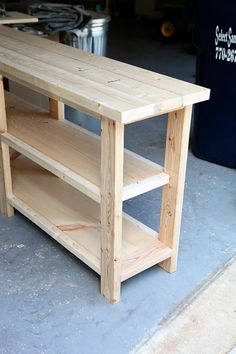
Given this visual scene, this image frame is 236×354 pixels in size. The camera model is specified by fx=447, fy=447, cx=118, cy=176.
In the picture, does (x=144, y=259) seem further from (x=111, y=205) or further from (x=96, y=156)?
(x=96, y=156)

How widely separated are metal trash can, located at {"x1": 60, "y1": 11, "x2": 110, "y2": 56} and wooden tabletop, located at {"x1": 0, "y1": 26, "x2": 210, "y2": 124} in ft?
6.39

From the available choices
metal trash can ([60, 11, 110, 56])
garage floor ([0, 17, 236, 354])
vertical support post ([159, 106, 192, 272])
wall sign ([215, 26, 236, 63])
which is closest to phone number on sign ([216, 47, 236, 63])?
wall sign ([215, 26, 236, 63])

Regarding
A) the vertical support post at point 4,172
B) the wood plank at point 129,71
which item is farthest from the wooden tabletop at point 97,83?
the vertical support post at point 4,172

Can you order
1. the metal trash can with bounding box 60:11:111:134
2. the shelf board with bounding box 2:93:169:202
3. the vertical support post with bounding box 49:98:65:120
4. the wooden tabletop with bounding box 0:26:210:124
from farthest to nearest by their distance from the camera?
the metal trash can with bounding box 60:11:111:134
the vertical support post with bounding box 49:98:65:120
the shelf board with bounding box 2:93:169:202
the wooden tabletop with bounding box 0:26:210:124

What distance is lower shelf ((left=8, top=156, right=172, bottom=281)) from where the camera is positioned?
189 centimetres

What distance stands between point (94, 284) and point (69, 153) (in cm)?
58

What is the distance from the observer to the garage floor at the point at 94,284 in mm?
1671

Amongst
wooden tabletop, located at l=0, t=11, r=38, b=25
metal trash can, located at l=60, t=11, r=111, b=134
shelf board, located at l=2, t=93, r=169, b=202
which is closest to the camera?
shelf board, located at l=2, t=93, r=169, b=202

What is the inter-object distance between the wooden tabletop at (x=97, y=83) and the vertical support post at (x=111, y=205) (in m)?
0.08

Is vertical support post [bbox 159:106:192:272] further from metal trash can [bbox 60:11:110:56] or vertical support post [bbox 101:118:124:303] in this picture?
metal trash can [bbox 60:11:110:56]

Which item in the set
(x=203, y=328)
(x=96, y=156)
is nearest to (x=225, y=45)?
(x=96, y=156)

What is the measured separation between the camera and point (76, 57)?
2014mm

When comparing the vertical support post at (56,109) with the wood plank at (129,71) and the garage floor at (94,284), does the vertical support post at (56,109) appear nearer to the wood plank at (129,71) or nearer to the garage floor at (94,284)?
the wood plank at (129,71)

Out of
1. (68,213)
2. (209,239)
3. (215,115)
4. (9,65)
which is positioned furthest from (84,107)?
(215,115)
